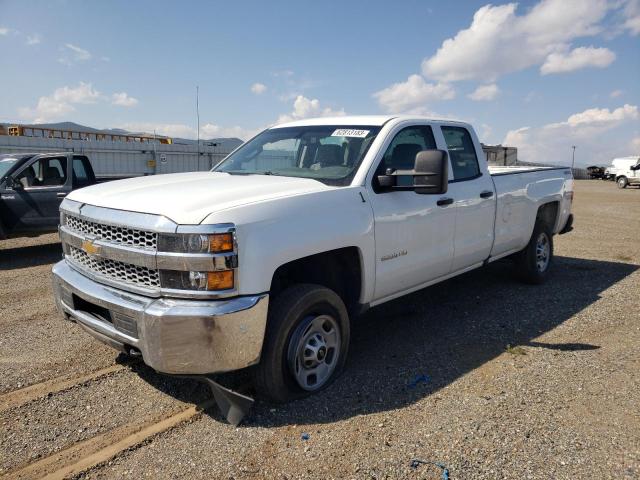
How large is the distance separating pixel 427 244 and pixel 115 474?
110 inches

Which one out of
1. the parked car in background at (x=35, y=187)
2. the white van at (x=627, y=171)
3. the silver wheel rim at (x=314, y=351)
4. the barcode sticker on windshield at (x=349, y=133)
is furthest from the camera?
the white van at (x=627, y=171)

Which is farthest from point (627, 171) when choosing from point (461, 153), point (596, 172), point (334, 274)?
point (334, 274)

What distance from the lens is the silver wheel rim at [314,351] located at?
10.6ft

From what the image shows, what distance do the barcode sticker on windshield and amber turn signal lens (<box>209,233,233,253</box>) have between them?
1.71 meters

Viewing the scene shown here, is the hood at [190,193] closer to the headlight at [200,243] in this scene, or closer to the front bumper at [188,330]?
the headlight at [200,243]

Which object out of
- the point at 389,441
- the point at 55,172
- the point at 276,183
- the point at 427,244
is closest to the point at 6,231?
the point at 55,172

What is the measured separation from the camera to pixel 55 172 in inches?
340

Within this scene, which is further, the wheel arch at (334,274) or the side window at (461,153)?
the side window at (461,153)

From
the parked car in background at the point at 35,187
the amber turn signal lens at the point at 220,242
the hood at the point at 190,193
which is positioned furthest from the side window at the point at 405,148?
the parked car in background at the point at 35,187

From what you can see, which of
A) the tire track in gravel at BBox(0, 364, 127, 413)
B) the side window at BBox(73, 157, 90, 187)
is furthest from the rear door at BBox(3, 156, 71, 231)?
the tire track in gravel at BBox(0, 364, 127, 413)

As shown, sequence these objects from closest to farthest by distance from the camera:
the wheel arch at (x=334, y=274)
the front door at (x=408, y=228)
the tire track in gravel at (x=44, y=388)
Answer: the tire track in gravel at (x=44, y=388)
the wheel arch at (x=334, y=274)
the front door at (x=408, y=228)

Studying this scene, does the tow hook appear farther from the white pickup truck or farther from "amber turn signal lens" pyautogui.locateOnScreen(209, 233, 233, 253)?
"amber turn signal lens" pyautogui.locateOnScreen(209, 233, 233, 253)

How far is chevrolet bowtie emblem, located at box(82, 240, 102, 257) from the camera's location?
10.3 ft

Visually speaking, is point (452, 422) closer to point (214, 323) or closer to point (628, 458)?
point (628, 458)
